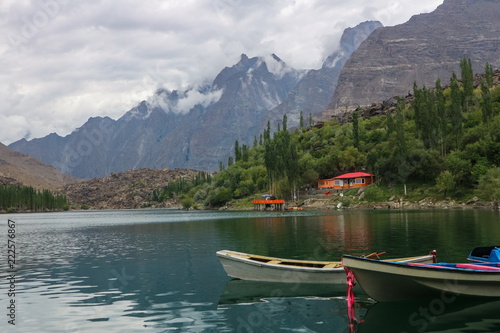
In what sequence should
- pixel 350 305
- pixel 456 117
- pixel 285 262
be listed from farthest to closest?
1. pixel 456 117
2. pixel 285 262
3. pixel 350 305

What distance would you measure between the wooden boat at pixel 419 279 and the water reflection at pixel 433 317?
0.49 metres

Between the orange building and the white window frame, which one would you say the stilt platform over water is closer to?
the orange building

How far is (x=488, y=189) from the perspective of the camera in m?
91.8

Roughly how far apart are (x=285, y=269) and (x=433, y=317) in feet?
27.7

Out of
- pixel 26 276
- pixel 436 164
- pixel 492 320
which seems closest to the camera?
pixel 492 320

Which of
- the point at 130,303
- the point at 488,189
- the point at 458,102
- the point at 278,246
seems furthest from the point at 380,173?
the point at 130,303

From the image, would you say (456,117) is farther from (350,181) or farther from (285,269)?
(285,269)

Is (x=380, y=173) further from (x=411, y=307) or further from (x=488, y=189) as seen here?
(x=411, y=307)

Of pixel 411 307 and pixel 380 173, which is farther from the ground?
pixel 380 173

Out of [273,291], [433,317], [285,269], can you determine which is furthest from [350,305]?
[273,291]

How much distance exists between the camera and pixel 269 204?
155m

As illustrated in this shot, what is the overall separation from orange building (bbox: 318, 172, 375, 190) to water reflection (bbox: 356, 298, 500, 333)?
412 feet

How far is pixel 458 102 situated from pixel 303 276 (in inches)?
4498

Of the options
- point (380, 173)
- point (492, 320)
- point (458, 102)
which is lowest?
point (492, 320)
